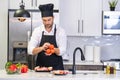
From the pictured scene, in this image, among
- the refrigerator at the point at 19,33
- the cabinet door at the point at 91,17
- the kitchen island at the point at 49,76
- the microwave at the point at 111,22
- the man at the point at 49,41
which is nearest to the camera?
the kitchen island at the point at 49,76

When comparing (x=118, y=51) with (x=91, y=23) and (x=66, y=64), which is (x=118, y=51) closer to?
(x=91, y=23)

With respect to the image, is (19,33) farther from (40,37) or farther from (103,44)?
(103,44)

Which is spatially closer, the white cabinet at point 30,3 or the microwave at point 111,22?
the white cabinet at point 30,3

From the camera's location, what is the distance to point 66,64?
16.4 ft

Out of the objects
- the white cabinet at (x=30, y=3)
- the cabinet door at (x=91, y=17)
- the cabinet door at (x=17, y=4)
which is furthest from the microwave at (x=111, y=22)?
the cabinet door at (x=17, y=4)

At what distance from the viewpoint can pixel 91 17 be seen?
5.36 m

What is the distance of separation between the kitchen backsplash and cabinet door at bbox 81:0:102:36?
30cm

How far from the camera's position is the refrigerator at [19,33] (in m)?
4.79

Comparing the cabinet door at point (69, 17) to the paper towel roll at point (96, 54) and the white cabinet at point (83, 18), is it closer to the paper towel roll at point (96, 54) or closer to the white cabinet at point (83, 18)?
the white cabinet at point (83, 18)

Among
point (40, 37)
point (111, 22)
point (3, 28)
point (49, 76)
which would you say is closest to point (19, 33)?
point (3, 28)

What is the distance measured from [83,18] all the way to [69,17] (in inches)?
10.0

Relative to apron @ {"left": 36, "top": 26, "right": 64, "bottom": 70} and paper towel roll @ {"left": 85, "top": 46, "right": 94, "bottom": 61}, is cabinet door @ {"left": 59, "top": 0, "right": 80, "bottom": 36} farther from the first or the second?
apron @ {"left": 36, "top": 26, "right": 64, "bottom": 70}

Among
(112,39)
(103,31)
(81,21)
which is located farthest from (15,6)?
(112,39)

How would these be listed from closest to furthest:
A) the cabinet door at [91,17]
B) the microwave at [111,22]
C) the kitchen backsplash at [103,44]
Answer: the microwave at [111,22] < the cabinet door at [91,17] < the kitchen backsplash at [103,44]
